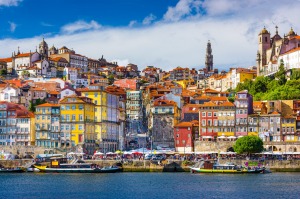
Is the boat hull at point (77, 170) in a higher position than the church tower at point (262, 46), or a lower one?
lower

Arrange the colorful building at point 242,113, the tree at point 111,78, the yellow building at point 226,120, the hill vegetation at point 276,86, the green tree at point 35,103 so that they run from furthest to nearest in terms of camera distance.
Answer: the tree at point 111,78
the green tree at point 35,103
the hill vegetation at point 276,86
the yellow building at point 226,120
the colorful building at point 242,113

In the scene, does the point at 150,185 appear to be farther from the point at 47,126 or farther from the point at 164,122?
the point at 164,122

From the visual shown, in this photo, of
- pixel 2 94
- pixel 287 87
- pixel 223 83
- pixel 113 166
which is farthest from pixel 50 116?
pixel 223 83

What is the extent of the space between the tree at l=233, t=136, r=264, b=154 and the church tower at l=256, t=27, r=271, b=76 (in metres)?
49.6

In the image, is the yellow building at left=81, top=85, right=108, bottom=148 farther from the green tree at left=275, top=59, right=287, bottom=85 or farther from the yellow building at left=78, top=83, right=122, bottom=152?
the green tree at left=275, top=59, right=287, bottom=85

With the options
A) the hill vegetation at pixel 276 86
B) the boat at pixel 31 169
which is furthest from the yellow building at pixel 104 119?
the hill vegetation at pixel 276 86

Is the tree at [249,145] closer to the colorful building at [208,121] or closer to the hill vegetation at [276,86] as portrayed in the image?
the colorful building at [208,121]

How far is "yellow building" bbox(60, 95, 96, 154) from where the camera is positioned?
256 feet

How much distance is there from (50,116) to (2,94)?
2336 centimetres

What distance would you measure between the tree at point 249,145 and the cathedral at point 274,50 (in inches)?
1537

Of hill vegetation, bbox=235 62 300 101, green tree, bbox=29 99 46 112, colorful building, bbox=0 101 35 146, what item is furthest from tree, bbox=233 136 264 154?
green tree, bbox=29 99 46 112

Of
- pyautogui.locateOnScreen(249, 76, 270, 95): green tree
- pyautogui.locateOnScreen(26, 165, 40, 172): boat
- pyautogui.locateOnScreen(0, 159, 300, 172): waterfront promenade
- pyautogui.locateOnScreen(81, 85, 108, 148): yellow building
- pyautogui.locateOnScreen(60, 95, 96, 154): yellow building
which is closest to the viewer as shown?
pyautogui.locateOnScreen(0, 159, 300, 172): waterfront promenade

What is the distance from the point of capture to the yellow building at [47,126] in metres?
79.1

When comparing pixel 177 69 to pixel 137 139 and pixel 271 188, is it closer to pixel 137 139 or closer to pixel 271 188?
pixel 137 139
